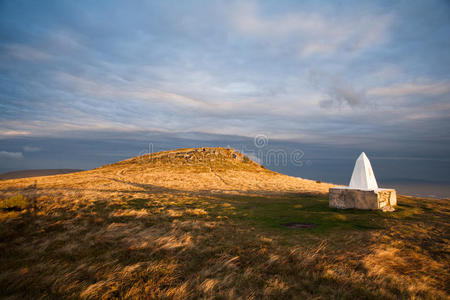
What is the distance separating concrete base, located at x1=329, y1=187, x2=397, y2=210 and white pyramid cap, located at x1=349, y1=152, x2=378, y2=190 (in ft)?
3.30

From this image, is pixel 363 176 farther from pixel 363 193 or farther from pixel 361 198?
pixel 361 198

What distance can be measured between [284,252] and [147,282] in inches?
185

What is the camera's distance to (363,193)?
640 inches

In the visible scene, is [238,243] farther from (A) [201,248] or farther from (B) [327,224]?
(B) [327,224]

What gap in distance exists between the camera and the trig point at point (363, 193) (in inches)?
629

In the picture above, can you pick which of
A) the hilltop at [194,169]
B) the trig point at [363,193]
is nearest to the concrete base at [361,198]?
the trig point at [363,193]

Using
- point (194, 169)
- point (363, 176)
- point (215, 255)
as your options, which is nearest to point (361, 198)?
point (363, 176)

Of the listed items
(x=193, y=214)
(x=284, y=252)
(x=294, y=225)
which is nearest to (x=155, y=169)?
(x=193, y=214)

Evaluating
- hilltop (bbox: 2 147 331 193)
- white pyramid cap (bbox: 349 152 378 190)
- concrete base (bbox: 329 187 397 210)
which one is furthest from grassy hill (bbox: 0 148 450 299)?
hilltop (bbox: 2 147 331 193)

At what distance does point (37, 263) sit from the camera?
659 centimetres

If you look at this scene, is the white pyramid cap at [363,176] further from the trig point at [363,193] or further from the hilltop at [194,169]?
the hilltop at [194,169]

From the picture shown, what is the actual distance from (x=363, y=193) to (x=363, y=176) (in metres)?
1.77

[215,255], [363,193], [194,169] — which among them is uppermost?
[363,193]

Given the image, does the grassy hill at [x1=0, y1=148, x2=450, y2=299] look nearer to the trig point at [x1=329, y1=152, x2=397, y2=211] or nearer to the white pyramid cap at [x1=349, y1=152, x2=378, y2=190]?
the trig point at [x1=329, y1=152, x2=397, y2=211]
